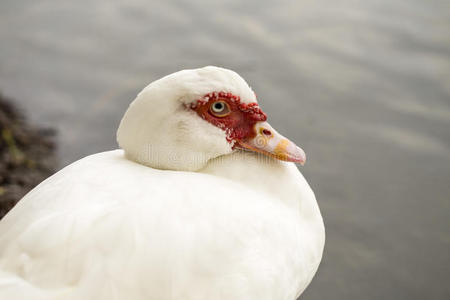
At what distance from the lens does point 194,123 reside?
2.21 metres

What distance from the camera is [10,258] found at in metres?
1.88

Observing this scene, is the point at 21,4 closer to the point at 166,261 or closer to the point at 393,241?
the point at 393,241

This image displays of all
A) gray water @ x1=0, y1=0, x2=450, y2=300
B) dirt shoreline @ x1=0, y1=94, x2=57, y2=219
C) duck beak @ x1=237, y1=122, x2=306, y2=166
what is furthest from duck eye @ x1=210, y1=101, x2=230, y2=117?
dirt shoreline @ x1=0, y1=94, x2=57, y2=219

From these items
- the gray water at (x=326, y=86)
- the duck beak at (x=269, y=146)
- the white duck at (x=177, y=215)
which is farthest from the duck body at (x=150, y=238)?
the gray water at (x=326, y=86)

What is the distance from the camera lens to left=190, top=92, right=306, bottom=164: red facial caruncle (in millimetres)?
2209

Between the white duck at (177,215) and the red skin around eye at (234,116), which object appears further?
the red skin around eye at (234,116)

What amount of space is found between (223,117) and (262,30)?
290 centimetres

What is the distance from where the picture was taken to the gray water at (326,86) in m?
3.36

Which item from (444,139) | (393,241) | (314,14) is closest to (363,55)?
(314,14)

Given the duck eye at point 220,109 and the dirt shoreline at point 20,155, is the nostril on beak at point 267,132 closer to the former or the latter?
the duck eye at point 220,109

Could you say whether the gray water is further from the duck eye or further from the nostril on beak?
the duck eye

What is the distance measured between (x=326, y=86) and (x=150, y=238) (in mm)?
2901

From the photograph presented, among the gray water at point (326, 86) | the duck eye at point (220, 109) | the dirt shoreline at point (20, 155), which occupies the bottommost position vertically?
the dirt shoreline at point (20, 155)

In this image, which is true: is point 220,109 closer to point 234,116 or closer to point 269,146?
point 234,116
